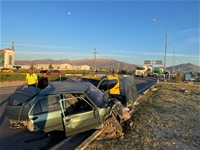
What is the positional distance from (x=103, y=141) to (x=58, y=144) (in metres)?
1.11

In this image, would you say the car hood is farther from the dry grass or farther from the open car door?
the dry grass

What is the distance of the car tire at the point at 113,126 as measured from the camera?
502cm

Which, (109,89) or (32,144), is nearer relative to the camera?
(32,144)

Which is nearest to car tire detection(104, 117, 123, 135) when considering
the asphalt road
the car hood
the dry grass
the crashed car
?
the crashed car

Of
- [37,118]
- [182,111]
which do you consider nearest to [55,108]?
[37,118]

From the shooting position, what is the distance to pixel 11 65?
58.1 m

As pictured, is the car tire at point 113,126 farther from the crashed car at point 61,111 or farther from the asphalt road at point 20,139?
the asphalt road at point 20,139

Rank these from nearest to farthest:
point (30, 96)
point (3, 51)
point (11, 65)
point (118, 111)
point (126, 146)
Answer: point (126, 146) < point (30, 96) < point (118, 111) < point (3, 51) < point (11, 65)

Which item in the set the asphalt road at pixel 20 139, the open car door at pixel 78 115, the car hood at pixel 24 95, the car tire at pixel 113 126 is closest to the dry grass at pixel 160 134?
the car tire at pixel 113 126

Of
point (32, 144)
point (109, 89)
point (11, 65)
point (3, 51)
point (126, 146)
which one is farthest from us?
point (11, 65)

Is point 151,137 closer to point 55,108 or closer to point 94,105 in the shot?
point 94,105

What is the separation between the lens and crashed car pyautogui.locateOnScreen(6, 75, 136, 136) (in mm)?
4492

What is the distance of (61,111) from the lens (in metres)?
4.54

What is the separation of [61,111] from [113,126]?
1.55 meters
